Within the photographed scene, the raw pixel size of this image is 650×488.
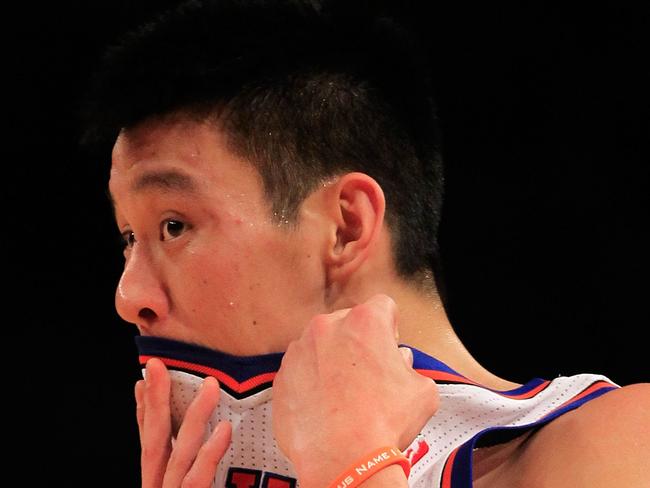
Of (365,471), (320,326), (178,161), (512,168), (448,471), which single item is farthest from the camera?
(512,168)

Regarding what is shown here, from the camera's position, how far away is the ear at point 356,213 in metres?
1.90

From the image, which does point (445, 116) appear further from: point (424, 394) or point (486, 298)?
point (424, 394)

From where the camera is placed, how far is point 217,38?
196cm

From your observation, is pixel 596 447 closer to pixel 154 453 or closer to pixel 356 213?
pixel 356 213

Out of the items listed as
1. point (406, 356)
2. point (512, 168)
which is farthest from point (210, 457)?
point (512, 168)

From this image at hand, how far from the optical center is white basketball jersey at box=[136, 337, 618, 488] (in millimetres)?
1772

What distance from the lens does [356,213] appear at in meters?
1.91

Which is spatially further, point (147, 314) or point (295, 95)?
point (295, 95)

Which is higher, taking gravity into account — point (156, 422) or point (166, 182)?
point (166, 182)

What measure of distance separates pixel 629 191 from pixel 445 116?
0.67 meters

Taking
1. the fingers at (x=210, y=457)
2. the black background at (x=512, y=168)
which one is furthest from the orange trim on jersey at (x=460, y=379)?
the black background at (x=512, y=168)

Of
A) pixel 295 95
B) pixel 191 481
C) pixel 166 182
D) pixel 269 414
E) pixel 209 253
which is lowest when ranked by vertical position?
pixel 191 481

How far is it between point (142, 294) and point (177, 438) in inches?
10.4

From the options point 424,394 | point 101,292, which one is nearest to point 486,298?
point 101,292
